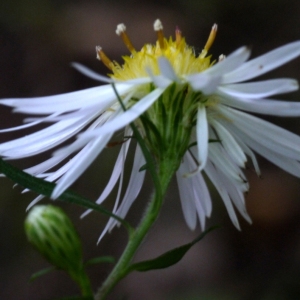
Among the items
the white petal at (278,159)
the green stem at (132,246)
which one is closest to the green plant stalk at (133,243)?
the green stem at (132,246)

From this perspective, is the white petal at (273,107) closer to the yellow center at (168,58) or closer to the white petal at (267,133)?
the white petal at (267,133)

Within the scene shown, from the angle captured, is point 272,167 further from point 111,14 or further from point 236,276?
point 111,14

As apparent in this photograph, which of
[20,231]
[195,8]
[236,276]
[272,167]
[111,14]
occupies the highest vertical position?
[111,14]

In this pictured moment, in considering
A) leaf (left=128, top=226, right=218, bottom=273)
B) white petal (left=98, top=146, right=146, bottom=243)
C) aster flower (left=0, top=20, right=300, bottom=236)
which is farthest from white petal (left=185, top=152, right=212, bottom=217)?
leaf (left=128, top=226, right=218, bottom=273)

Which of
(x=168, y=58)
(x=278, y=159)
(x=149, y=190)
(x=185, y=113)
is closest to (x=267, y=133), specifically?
(x=278, y=159)

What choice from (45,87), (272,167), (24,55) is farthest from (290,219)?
(24,55)

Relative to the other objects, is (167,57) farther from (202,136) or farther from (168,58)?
(202,136)

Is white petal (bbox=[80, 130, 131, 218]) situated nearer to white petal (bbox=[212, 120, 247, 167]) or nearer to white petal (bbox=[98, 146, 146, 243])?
white petal (bbox=[98, 146, 146, 243])

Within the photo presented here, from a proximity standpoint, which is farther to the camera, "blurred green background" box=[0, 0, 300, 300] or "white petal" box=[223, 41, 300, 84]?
"blurred green background" box=[0, 0, 300, 300]
